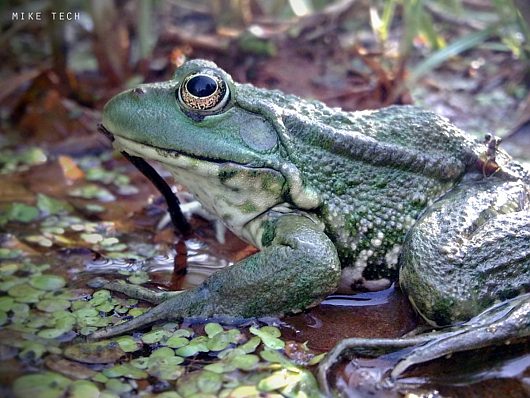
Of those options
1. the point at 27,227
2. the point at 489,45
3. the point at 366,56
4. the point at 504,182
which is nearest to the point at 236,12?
the point at 366,56

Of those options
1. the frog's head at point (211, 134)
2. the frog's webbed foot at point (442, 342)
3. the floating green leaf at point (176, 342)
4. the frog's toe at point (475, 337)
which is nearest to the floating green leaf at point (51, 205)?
the frog's head at point (211, 134)

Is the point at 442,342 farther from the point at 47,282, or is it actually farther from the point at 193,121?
the point at 47,282

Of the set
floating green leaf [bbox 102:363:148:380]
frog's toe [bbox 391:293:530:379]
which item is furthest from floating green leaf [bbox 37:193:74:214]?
frog's toe [bbox 391:293:530:379]

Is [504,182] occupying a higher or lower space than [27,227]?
higher

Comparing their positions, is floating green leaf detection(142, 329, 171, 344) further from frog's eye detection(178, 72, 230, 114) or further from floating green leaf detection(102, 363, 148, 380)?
frog's eye detection(178, 72, 230, 114)

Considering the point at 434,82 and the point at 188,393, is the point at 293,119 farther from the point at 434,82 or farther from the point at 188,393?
the point at 434,82

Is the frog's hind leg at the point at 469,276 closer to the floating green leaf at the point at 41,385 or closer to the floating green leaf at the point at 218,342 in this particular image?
the floating green leaf at the point at 218,342
